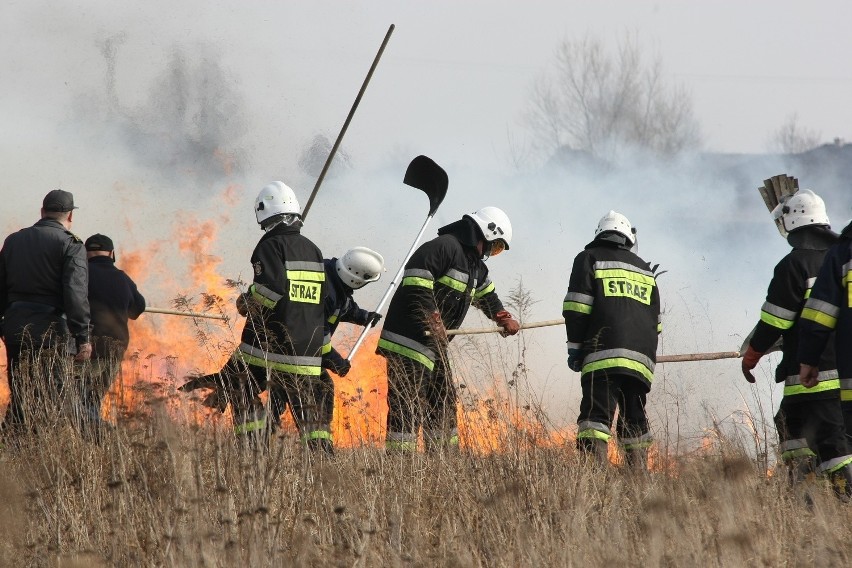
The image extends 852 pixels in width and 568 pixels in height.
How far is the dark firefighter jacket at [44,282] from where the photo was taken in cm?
703

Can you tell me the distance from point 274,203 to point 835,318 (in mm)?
3470

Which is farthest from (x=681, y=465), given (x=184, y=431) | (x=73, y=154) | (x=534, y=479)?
(x=73, y=154)

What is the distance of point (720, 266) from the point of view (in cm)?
1672

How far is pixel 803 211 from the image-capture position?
21.8ft

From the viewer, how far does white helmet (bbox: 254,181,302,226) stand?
723cm

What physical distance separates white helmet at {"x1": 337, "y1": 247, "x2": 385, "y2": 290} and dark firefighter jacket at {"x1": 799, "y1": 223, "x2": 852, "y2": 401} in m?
3.07

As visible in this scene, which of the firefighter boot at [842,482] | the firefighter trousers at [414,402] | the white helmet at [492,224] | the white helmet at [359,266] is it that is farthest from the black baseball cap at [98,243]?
the firefighter boot at [842,482]

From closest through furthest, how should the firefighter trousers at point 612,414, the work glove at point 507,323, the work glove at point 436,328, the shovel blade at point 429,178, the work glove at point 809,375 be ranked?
the work glove at point 809,375 → the work glove at point 436,328 → the firefighter trousers at point 612,414 → the work glove at point 507,323 → the shovel blade at point 429,178

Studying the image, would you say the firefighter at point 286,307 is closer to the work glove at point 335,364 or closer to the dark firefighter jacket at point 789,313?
the work glove at point 335,364

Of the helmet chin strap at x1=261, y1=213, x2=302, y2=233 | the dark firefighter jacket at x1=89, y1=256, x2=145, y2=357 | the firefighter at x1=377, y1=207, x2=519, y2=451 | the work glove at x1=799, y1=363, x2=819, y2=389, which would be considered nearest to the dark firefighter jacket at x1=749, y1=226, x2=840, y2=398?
the work glove at x1=799, y1=363, x2=819, y2=389

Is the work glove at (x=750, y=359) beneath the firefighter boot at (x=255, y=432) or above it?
above

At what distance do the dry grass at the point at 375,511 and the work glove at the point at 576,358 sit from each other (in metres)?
1.62

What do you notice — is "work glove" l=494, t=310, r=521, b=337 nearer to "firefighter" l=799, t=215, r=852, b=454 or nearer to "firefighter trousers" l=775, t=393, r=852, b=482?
"firefighter trousers" l=775, t=393, r=852, b=482

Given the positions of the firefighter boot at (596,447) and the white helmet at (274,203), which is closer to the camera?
the firefighter boot at (596,447)
